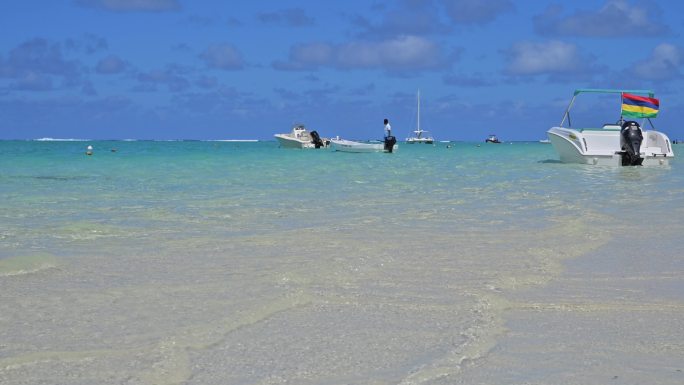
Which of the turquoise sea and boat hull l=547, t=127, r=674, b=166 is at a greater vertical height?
boat hull l=547, t=127, r=674, b=166

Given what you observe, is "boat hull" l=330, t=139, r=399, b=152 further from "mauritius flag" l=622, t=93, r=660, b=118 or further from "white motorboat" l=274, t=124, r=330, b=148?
"mauritius flag" l=622, t=93, r=660, b=118

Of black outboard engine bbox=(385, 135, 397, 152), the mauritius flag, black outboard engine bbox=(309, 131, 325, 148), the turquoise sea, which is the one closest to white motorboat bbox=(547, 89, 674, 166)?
the mauritius flag

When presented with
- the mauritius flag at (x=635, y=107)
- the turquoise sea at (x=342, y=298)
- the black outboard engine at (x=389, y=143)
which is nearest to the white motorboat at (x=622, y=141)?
the mauritius flag at (x=635, y=107)

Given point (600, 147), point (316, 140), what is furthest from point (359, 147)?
point (600, 147)

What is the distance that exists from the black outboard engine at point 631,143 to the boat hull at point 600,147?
0.87ft

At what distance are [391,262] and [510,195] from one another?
873cm

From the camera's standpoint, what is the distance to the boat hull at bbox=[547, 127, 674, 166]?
98.1 feet

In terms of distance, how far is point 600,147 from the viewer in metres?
31.7

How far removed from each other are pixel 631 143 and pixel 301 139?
50131mm

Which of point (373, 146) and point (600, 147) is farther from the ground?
point (600, 147)

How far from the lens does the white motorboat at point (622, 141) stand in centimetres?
2967

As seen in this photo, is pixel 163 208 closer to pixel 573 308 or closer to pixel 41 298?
pixel 41 298

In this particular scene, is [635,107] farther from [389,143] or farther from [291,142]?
[291,142]

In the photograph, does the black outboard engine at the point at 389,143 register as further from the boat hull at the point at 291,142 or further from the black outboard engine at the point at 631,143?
the black outboard engine at the point at 631,143
